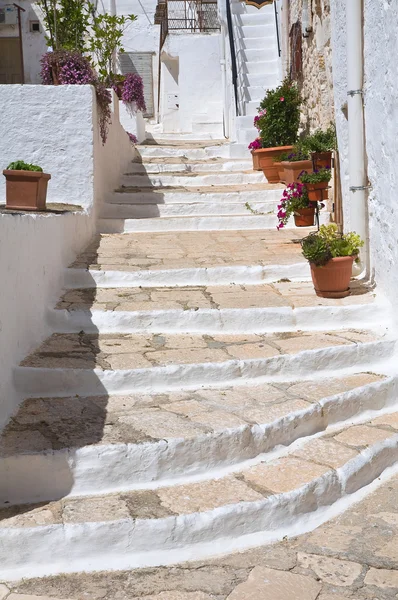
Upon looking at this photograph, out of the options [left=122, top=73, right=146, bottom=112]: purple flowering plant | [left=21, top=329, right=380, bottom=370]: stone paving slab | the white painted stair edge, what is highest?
[left=122, top=73, right=146, bottom=112]: purple flowering plant

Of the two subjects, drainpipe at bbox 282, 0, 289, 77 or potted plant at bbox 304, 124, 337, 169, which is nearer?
potted plant at bbox 304, 124, 337, 169

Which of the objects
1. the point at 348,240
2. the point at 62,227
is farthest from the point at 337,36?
Answer: the point at 62,227

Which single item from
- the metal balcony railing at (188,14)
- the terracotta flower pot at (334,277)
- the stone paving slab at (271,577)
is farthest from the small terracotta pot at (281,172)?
the metal balcony railing at (188,14)

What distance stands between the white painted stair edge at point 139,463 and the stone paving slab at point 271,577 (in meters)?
0.52

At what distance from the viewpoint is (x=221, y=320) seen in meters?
5.45

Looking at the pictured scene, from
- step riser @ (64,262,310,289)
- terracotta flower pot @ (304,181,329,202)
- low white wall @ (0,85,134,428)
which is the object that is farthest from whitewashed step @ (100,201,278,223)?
step riser @ (64,262,310,289)

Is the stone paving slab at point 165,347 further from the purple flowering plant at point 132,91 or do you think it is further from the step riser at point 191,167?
the purple flowering plant at point 132,91

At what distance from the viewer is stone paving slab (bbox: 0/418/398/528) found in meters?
3.27

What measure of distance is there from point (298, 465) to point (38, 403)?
1513mm

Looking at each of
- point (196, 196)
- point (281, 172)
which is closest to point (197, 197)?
point (196, 196)

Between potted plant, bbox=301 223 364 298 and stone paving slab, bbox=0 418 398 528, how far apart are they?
1.98 metres

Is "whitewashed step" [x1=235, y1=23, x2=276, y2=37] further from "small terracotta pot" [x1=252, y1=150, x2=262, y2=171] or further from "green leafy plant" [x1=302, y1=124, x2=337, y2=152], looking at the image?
"green leafy plant" [x1=302, y1=124, x2=337, y2=152]

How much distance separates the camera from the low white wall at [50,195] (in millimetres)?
4312

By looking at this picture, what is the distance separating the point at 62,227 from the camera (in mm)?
6195
